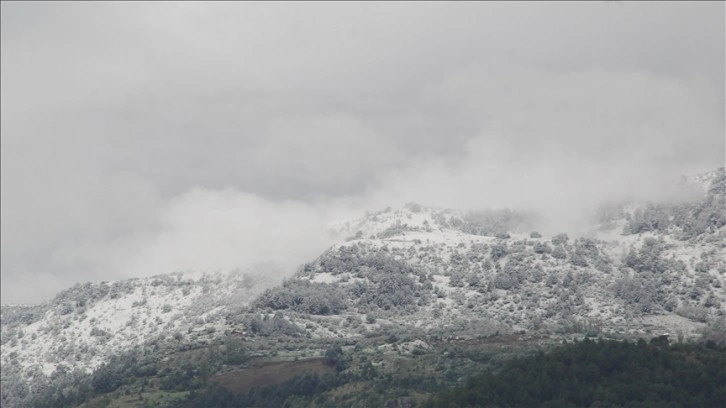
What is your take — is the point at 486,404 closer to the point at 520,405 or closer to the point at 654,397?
the point at 520,405

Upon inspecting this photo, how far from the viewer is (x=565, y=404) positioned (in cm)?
19525

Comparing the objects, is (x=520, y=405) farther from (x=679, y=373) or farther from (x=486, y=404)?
(x=679, y=373)

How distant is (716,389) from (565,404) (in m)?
27.3

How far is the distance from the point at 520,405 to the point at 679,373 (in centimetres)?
3086

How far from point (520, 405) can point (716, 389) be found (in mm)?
35458

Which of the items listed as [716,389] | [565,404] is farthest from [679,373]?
[565,404]

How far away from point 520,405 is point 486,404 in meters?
6.34

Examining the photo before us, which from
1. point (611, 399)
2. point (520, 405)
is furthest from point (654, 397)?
point (520, 405)

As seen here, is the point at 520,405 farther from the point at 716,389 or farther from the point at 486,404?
the point at 716,389

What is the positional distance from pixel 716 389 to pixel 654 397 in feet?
37.4

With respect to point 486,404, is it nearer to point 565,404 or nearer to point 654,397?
point 565,404

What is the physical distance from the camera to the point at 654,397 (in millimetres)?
192625

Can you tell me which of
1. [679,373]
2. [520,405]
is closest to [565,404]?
[520,405]

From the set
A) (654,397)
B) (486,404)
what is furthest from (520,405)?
(654,397)
